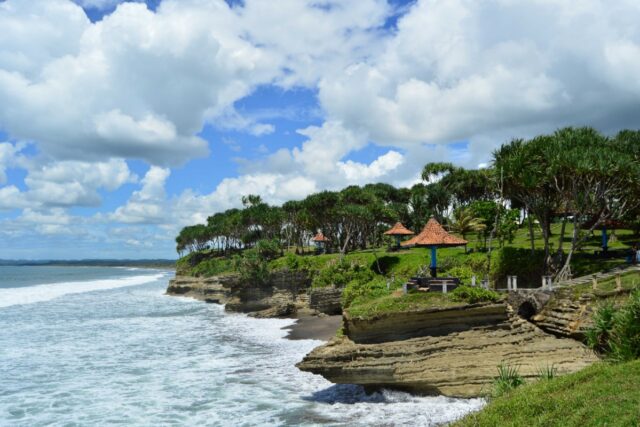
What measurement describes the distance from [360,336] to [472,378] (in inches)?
200

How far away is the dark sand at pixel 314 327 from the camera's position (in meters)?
35.8

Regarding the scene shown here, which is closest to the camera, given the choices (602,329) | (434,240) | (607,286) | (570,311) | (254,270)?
(602,329)

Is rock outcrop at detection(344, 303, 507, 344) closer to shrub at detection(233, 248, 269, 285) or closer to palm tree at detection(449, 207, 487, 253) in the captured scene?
palm tree at detection(449, 207, 487, 253)

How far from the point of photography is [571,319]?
2230 centimetres

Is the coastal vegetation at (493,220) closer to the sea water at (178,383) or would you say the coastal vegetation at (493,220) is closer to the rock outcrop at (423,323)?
the rock outcrop at (423,323)

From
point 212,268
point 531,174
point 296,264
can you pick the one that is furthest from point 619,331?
point 212,268

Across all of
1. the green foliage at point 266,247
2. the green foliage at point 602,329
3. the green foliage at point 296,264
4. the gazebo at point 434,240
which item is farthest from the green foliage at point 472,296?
the green foliage at point 266,247

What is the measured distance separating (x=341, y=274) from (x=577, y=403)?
122 ft

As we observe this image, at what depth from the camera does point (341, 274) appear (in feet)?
157

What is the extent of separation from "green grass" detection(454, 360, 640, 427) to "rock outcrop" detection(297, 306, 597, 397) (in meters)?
6.47

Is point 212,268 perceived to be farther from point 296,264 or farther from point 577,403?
point 577,403

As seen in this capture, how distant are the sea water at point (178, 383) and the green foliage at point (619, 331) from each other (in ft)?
17.6

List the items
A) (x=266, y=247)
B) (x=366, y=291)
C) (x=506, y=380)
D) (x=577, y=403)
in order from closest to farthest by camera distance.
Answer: (x=577, y=403) < (x=506, y=380) < (x=366, y=291) < (x=266, y=247)

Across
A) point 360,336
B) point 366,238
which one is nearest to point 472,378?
point 360,336
